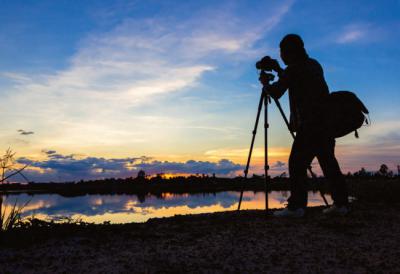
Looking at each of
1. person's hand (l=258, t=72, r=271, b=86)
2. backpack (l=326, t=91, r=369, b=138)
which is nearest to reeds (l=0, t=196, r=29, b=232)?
person's hand (l=258, t=72, r=271, b=86)

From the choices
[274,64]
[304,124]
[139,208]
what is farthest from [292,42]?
[139,208]

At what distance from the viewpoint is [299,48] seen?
6711mm

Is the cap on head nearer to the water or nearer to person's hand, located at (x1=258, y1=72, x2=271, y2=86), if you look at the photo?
person's hand, located at (x1=258, y1=72, x2=271, y2=86)

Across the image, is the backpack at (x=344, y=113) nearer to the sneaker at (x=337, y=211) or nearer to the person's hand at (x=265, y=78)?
the person's hand at (x=265, y=78)

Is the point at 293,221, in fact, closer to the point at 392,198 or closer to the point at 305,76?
the point at 305,76

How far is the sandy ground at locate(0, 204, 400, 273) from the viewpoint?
391 centimetres

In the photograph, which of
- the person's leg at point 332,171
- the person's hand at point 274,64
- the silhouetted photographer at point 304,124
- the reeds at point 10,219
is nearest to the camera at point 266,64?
the person's hand at point 274,64

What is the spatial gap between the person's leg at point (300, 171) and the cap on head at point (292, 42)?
5.13 ft

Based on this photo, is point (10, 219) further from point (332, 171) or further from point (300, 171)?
point (332, 171)

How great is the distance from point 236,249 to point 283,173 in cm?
304

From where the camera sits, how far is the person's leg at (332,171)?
6.69m

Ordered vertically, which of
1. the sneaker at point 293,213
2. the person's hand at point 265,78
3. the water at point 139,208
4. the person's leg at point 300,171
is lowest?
the water at point 139,208

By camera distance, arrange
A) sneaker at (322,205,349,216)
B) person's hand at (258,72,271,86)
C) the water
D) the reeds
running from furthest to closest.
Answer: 1. the water
2. person's hand at (258,72,271,86)
3. sneaker at (322,205,349,216)
4. the reeds

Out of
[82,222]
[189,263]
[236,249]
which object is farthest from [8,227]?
[236,249]
